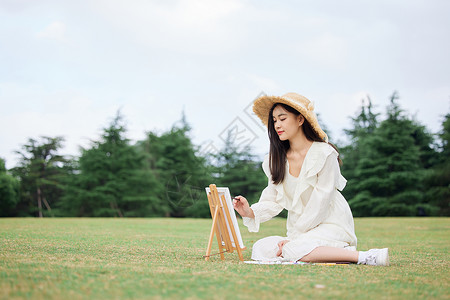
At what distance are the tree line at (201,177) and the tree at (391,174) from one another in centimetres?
7

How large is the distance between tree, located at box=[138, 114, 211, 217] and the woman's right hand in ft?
92.1

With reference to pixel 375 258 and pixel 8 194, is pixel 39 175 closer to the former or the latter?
pixel 8 194

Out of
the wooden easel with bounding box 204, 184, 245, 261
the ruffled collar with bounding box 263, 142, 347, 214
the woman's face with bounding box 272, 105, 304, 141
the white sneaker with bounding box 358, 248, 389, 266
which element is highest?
the woman's face with bounding box 272, 105, 304, 141

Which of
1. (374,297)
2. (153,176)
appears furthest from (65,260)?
(153,176)

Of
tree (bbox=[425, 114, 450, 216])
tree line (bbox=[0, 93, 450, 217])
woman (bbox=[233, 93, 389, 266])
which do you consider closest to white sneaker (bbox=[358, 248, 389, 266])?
woman (bbox=[233, 93, 389, 266])

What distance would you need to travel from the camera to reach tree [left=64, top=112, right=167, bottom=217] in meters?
35.9

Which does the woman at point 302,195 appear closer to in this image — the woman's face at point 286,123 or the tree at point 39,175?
the woman's face at point 286,123

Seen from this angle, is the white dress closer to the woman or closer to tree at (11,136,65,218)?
the woman

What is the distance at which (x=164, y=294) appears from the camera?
96.0 inches

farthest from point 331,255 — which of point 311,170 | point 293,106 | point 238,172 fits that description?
point 238,172

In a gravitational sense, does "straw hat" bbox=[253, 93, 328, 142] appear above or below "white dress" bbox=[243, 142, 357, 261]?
above

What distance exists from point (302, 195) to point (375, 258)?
1022 mm

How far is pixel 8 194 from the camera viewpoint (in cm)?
3647

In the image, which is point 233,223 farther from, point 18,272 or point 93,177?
point 93,177
